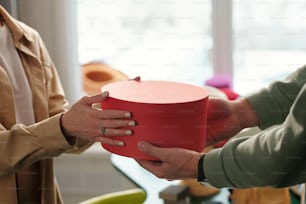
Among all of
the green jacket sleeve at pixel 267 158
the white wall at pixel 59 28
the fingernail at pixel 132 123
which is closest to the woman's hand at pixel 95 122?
the fingernail at pixel 132 123

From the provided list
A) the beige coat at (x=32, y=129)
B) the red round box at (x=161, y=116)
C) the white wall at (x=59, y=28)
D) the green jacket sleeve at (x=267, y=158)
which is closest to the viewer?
the green jacket sleeve at (x=267, y=158)

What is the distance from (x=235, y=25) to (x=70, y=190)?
66 cm

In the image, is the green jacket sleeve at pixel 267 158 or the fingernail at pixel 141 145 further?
the fingernail at pixel 141 145

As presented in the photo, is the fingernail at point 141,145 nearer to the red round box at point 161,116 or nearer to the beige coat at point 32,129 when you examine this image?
the red round box at point 161,116

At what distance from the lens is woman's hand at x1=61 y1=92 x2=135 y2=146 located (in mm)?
857

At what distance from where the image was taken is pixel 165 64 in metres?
1.77

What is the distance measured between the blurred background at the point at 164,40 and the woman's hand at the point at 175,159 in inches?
34.5

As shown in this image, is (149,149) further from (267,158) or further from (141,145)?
(267,158)

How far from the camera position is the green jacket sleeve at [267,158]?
0.71m

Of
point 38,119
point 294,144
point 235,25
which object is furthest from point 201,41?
point 294,144

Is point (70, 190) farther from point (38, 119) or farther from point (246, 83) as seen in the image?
point (38, 119)

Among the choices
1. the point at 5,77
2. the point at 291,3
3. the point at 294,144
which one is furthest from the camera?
the point at 291,3

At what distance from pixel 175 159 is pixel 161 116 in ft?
0.22

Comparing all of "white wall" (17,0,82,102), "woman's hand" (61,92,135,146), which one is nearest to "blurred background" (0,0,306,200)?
"white wall" (17,0,82,102)
